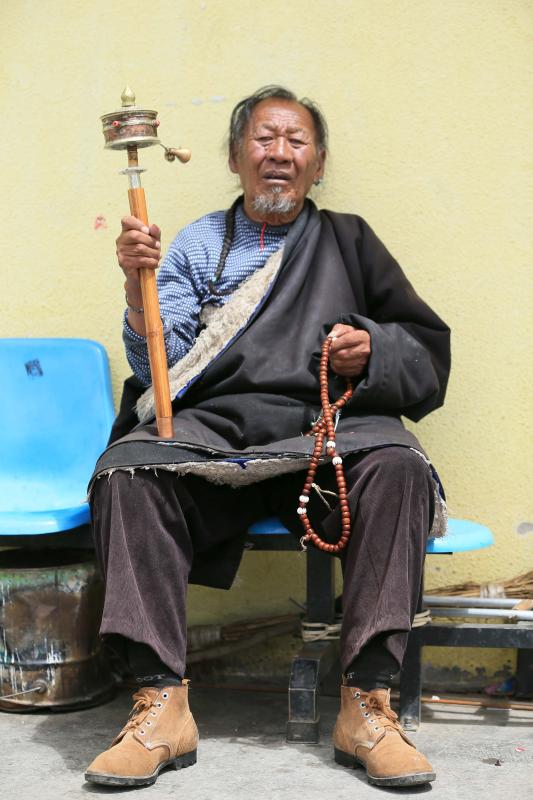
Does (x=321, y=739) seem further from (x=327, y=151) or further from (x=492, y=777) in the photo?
(x=327, y=151)

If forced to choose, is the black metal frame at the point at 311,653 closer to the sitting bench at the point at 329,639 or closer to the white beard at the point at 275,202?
the sitting bench at the point at 329,639

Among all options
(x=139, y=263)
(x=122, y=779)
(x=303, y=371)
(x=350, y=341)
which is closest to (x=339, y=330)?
(x=350, y=341)

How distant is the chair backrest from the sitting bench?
0.89 m

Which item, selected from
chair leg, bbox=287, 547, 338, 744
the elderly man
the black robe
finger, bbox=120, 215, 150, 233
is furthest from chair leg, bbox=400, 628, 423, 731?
finger, bbox=120, 215, 150, 233

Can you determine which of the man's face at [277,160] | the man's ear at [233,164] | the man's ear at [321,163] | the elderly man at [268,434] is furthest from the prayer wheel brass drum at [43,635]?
the man's ear at [321,163]

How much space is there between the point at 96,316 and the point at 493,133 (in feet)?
5.00

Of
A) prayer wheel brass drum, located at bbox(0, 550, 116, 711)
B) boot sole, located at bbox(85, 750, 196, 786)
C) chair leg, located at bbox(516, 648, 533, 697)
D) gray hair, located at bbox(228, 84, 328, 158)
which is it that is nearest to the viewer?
boot sole, located at bbox(85, 750, 196, 786)

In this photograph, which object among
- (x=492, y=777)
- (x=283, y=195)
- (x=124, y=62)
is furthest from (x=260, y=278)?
(x=492, y=777)

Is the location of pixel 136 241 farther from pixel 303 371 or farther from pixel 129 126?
pixel 303 371

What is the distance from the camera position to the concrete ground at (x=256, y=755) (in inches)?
103

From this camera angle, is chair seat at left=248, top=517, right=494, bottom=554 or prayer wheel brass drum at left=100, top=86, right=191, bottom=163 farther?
chair seat at left=248, top=517, right=494, bottom=554

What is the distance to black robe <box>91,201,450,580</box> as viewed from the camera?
9.68 ft

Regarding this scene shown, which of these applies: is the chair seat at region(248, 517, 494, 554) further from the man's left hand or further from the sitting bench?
the man's left hand

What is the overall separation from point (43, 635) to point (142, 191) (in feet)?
4.57
